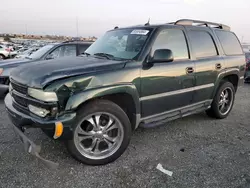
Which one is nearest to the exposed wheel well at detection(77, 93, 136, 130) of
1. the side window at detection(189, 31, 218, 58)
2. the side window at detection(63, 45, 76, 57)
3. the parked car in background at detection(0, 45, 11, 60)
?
the side window at detection(189, 31, 218, 58)

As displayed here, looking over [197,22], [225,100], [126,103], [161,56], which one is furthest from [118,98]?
[225,100]

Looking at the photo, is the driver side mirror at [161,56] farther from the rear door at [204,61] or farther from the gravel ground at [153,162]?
the gravel ground at [153,162]

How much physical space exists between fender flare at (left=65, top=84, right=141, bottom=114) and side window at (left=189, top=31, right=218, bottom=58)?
1.59 meters

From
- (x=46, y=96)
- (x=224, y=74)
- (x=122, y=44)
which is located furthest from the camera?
(x=224, y=74)

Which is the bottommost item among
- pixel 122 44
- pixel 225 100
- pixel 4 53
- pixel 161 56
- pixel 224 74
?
pixel 4 53

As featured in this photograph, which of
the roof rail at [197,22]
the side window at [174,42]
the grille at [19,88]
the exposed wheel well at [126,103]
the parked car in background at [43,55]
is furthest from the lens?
the parked car in background at [43,55]

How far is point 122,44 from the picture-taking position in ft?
12.1

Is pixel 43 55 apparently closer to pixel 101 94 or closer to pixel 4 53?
pixel 101 94

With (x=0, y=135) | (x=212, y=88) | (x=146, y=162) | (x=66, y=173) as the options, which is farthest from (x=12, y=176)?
(x=212, y=88)

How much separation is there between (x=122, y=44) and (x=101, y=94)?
1230 mm

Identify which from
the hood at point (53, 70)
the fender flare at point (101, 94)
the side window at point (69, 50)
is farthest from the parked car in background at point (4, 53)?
the fender flare at point (101, 94)

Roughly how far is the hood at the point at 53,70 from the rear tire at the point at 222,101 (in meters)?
2.55

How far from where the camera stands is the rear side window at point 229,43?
4.63m

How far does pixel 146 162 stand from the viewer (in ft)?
10.1
